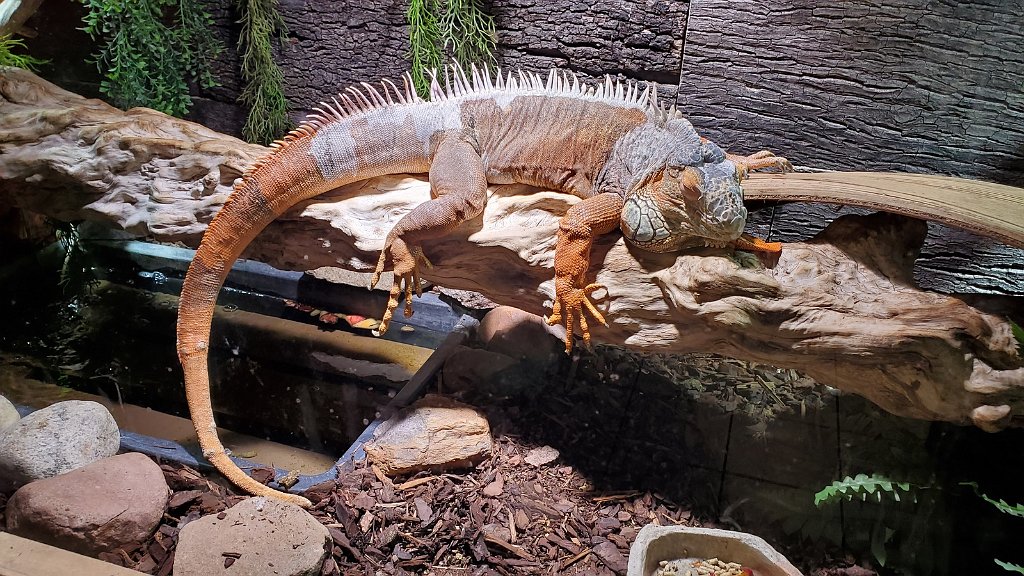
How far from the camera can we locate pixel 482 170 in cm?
283

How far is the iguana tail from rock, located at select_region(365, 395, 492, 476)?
597mm

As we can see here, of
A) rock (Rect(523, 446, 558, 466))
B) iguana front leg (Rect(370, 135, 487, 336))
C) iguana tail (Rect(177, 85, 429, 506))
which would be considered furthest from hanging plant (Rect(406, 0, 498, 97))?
rock (Rect(523, 446, 558, 466))

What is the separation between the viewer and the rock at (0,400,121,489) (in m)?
2.50

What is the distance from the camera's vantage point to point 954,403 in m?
2.12

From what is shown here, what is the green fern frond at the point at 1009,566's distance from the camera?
6.12ft

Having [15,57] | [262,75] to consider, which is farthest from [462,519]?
[15,57]

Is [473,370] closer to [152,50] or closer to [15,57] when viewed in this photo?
[152,50]

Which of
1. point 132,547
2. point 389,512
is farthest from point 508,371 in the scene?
point 132,547

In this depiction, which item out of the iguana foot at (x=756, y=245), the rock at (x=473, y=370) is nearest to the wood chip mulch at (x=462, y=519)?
the rock at (x=473, y=370)

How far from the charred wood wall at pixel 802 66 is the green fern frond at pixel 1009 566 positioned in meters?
1.02

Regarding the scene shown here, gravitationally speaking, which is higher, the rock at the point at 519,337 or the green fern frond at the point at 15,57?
the green fern frond at the point at 15,57

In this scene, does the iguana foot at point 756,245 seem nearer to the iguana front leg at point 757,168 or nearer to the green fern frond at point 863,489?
the iguana front leg at point 757,168

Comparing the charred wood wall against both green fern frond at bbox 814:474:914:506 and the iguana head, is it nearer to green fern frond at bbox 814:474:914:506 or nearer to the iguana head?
the iguana head

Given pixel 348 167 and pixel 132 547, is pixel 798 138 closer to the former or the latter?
pixel 348 167
